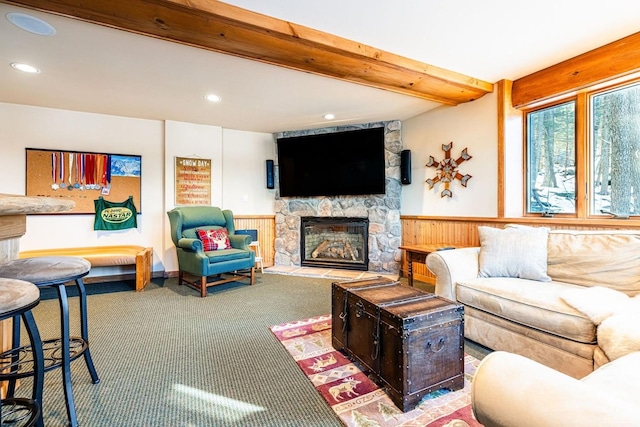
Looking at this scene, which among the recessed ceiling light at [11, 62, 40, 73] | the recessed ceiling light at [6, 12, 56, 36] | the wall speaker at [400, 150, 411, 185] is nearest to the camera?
the recessed ceiling light at [6, 12, 56, 36]

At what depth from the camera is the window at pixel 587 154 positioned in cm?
246

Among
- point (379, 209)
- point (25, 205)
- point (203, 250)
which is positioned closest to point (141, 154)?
point (203, 250)

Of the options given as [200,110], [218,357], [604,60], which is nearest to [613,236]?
[604,60]

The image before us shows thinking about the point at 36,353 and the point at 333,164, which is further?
the point at 333,164

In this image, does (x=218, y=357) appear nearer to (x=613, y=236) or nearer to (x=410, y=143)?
(x=613, y=236)

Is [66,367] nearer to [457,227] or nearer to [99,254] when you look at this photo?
[99,254]

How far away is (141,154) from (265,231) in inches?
82.9

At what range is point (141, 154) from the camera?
425 centimetres

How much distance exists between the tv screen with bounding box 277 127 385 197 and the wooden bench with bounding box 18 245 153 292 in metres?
2.22

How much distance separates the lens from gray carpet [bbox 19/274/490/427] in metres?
1.48

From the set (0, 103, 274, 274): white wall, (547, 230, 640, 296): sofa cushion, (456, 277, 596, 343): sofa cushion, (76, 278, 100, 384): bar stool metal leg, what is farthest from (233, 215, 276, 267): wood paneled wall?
(547, 230, 640, 296): sofa cushion

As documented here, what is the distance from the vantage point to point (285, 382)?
1746mm

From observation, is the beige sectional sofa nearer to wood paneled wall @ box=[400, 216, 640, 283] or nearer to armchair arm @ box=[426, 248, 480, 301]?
armchair arm @ box=[426, 248, 480, 301]

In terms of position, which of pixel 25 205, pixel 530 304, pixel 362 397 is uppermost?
pixel 25 205
